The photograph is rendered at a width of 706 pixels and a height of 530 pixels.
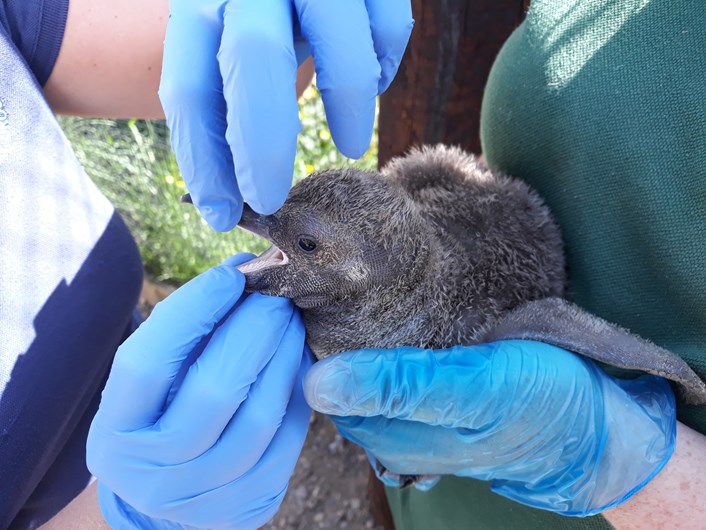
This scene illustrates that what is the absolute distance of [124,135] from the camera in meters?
3.50

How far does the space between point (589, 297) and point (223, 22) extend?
1.08 meters

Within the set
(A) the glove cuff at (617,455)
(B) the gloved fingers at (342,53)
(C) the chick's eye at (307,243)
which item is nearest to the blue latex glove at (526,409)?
(A) the glove cuff at (617,455)

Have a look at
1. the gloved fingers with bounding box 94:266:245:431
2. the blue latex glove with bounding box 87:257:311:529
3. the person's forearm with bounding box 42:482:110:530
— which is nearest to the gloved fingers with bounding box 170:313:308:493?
the blue latex glove with bounding box 87:257:311:529

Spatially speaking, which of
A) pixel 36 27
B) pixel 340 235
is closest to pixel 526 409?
pixel 340 235

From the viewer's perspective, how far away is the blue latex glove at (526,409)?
1.17 m

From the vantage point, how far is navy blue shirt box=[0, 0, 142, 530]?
1351 millimetres

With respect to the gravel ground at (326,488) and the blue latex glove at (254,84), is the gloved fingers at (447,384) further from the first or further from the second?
the gravel ground at (326,488)

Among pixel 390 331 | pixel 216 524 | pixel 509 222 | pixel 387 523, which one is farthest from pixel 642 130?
pixel 387 523

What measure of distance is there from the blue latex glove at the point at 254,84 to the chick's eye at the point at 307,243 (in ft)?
0.37

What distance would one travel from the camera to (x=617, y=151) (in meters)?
1.23

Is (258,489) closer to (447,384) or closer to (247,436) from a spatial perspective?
(247,436)

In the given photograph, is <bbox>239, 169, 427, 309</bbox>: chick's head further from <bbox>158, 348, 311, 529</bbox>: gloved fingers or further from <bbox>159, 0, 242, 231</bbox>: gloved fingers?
<bbox>158, 348, 311, 529</bbox>: gloved fingers

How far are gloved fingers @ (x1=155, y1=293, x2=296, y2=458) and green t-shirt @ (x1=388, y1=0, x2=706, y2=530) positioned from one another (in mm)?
791

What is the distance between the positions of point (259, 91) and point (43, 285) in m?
0.83
